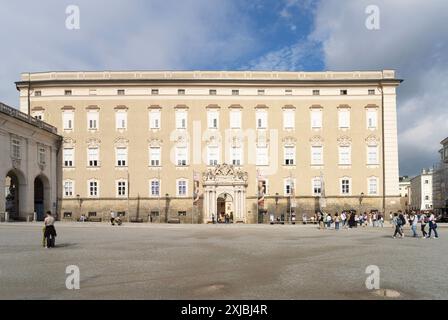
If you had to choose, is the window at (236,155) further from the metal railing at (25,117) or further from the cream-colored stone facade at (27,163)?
the metal railing at (25,117)

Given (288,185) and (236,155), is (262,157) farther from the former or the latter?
(288,185)

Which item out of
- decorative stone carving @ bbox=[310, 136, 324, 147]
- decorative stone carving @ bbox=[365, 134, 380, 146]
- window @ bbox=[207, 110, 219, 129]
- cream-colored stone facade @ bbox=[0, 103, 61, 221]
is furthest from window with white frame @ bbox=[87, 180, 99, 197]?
decorative stone carving @ bbox=[365, 134, 380, 146]

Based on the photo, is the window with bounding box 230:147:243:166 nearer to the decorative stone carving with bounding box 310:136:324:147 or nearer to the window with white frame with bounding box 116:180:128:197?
the decorative stone carving with bounding box 310:136:324:147

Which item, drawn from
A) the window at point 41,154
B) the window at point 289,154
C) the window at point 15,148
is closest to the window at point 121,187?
the window at point 41,154

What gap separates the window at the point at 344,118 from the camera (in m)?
54.4

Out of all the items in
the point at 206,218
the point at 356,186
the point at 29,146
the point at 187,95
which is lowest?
the point at 206,218

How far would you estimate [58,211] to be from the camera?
2093 inches

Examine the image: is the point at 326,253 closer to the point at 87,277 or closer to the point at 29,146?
the point at 87,277

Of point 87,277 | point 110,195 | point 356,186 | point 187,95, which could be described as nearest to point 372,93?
point 356,186

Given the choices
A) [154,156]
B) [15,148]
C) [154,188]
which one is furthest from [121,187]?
[15,148]

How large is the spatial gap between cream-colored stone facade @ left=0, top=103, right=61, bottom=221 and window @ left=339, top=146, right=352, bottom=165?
33870 mm

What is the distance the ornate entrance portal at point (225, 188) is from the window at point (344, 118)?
13.5 m

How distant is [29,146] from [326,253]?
38.0 meters

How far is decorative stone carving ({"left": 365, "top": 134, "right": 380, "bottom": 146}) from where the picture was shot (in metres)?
54.3
